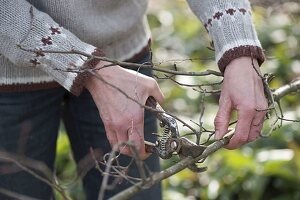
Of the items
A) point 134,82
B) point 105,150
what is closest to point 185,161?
point 134,82

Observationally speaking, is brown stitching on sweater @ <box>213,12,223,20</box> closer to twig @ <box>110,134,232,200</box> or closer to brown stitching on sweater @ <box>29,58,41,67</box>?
twig @ <box>110,134,232,200</box>

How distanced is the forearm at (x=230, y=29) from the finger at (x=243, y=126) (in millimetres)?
134

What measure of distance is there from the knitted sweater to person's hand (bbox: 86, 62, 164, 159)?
0.05m

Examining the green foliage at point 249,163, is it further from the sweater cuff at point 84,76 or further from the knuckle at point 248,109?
the sweater cuff at point 84,76

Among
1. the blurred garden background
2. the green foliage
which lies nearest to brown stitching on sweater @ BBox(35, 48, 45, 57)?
the blurred garden background

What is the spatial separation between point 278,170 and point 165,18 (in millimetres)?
2195

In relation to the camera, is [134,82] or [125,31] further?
[125,31]

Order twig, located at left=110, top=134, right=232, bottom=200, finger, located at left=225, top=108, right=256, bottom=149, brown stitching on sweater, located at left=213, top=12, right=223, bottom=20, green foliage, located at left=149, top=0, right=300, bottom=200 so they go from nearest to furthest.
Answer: twig, located at left=110, top=134, right=232, bottom=200, finger, located at left=225, top=108, right=256, bottom=149, brown stitching on sweater, located at left=213, top=12, right=223, bottom=20, green foliage, located at left=149, top=0, right=300, bottom=200

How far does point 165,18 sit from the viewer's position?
491cm

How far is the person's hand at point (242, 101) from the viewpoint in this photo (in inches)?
62.1

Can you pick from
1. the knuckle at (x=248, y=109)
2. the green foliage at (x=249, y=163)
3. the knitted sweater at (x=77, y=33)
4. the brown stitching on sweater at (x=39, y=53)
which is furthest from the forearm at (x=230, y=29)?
the green foliage at (x=249, y=163)

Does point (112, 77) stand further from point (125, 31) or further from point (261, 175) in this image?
point (261, 175)

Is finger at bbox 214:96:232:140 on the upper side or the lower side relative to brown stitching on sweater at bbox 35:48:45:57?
lower

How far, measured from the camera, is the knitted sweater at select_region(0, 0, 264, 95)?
1588 mm
